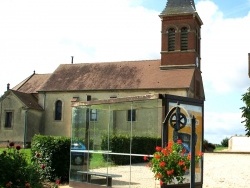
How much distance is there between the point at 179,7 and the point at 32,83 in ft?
66.3

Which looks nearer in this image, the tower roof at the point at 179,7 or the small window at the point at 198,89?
the small window at the point at 198,89

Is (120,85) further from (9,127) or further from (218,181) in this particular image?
(218,181)

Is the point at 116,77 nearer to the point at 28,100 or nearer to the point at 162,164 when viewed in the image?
the point at 28,100

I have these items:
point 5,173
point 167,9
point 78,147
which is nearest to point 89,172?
point 78,147

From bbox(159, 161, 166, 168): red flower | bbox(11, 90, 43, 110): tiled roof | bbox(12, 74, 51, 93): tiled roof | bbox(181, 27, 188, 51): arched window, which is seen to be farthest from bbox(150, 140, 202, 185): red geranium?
bbox(12, 74, 51, 93): tiled roof

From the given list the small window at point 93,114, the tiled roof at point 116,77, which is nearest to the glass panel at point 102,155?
the small window at point 93,114

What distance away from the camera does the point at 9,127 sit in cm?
4331

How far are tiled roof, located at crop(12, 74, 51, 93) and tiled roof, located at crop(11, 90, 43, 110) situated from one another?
74.8 inches

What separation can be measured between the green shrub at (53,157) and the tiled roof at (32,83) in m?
32.6

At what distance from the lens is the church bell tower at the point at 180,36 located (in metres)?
42.3

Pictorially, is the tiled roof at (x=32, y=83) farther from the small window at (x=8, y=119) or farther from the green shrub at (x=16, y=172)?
the green shrub at (x=16, y=172)

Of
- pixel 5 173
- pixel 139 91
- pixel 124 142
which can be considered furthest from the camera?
pixel 139 91

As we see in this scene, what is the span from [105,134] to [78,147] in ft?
4.46

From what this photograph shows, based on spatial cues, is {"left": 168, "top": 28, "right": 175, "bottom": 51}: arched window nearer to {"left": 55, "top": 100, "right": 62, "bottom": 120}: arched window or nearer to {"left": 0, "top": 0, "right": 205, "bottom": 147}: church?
{"left": 0, "top": 0, "right": 205, "bottom": 147}: church
